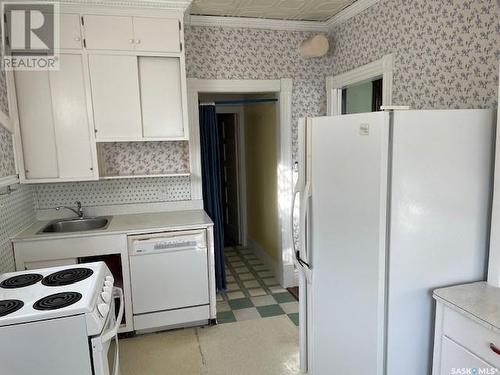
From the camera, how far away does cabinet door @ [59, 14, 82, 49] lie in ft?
8.71

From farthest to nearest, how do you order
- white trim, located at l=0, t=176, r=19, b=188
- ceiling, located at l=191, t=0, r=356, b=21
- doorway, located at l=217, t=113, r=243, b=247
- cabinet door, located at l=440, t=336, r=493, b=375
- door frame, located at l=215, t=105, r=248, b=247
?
doorway, located at l=217, t=113, r=243, b=247
door frame, located at l=215, t=105, r=248, b=247
ceiling, located at l=191, t=0, r=356, b=21
white trim, located at l=0, t=176, r=19, b=188
cabinet door, located at l=440, t=336, r=493, b=375

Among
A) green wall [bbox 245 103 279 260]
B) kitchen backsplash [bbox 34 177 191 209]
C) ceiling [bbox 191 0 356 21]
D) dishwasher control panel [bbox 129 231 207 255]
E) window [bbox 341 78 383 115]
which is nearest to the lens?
dishwasher control panel [bbox 129 231 207 255]

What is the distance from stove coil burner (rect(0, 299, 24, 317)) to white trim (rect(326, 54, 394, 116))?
260 cm

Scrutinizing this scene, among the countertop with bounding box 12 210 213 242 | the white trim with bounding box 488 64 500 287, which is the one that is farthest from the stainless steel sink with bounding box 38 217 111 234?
the white trim with bounding box 488 64 500 287

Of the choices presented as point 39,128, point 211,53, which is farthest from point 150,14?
point 39,128

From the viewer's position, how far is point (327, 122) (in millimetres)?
1864

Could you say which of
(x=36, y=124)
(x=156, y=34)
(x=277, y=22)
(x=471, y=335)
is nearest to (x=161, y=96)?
(x=156, y=34)

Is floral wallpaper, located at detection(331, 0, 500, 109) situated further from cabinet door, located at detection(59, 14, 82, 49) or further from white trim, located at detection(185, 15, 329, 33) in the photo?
cabinet door, located at detection(59, 14, 82, 49)

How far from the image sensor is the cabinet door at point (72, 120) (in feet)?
8.88

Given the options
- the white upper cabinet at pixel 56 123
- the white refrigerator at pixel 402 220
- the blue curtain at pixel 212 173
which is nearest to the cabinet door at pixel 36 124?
the white upper cabinet at pixel 56 123

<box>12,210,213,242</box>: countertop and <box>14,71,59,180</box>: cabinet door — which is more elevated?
<box>14,71,59,180</box>: cabinet door

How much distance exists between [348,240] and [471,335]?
Answer: 0.61 m

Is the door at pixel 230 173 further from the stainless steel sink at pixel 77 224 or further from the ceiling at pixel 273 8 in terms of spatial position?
the stainless steel sink at pixel 77 224

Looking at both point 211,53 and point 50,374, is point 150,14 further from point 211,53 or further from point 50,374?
point 50,374
